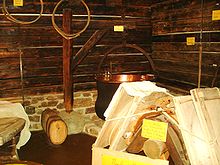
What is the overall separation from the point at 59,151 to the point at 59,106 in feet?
4.11

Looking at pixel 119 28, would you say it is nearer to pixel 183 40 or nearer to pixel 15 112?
pixel 183 40

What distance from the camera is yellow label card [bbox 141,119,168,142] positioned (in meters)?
1.68

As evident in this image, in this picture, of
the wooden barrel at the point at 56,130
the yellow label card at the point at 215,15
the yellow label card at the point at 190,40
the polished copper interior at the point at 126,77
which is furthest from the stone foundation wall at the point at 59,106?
the yellow label card at the point at 215,15

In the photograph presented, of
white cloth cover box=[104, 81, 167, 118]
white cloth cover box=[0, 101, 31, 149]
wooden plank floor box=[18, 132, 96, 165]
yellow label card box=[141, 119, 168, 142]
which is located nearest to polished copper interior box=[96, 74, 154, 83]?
wooden plank floor box=[18, 132, 96, 165]

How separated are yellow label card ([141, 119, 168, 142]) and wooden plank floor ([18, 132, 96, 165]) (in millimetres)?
2043

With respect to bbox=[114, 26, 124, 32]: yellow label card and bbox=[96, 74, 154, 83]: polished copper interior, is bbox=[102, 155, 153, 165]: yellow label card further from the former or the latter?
bbox=[114, 26, 124, 32]: yellow label card

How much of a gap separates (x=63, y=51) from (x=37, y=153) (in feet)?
6.04

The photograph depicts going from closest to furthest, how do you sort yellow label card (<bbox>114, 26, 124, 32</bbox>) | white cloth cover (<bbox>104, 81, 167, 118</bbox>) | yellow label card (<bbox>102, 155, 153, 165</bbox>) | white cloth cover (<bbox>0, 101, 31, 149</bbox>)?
1. yellow label card (<bbox>102, 155, 153, 165</bbox>)
2. white cloth cover (<bbox>104, 81, 167, 118</bbox>)
3. white cloth cover (<bbox>0, 101, 31, 149</bbox>)
4. yellow label card (<bbox>114, 26, 124, 32</bbox>)

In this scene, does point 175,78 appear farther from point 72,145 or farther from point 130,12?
point 72,145

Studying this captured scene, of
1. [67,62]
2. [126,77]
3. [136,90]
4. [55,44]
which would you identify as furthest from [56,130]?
[136,90]

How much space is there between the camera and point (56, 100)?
5066 mm

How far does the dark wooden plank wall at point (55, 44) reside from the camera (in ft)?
15.2

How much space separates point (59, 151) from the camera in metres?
3.99

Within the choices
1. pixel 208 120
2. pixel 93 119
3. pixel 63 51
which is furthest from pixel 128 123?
pixel 93 119
